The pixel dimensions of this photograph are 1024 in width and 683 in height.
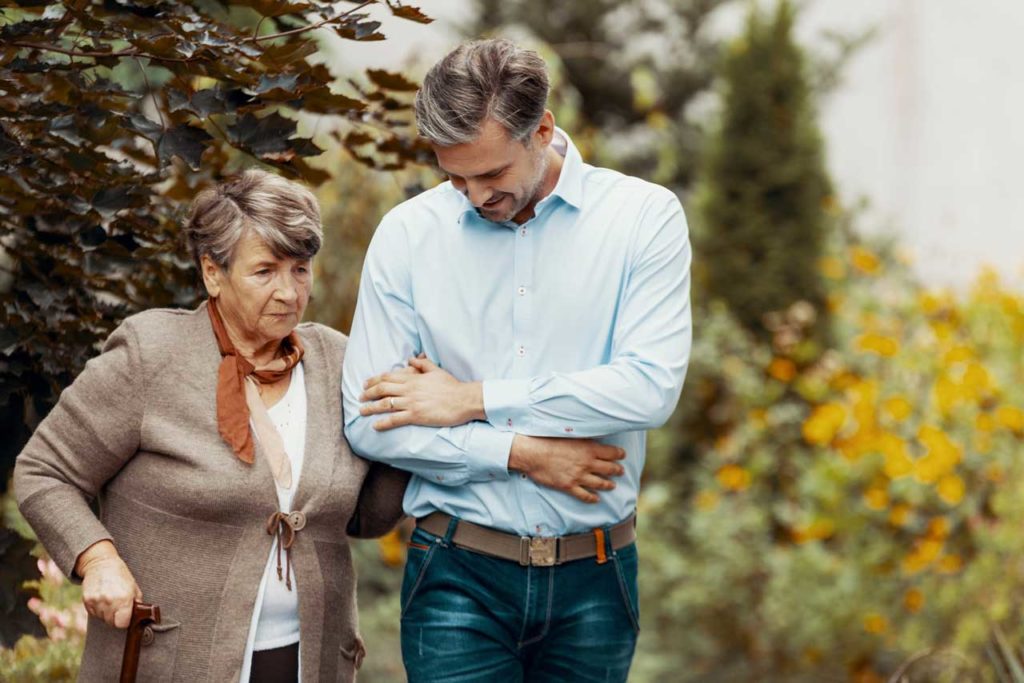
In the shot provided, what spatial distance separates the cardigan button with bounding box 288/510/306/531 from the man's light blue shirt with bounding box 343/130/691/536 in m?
0.17

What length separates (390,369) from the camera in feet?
7.52

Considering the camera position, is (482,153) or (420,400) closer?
(482,153)

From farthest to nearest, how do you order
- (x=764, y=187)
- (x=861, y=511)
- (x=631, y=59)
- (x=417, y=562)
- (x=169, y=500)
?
(x=631, y=59) < (x=764, y=187) < (x=861, y=511) < (x=417, y=562) < (x=169, y=500)

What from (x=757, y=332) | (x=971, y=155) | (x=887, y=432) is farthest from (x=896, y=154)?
(x=887, y=432)

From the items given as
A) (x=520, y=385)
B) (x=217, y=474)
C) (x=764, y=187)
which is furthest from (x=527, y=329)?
(x=764, y=187)

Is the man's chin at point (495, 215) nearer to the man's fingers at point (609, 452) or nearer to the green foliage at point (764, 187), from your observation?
the man's fingers at point (609, 452)

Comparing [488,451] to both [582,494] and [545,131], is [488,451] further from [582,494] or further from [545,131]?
[545,131]

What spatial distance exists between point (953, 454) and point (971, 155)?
6.46 metres

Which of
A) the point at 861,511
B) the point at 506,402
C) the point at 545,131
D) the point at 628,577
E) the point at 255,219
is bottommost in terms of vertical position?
the point at 861,511

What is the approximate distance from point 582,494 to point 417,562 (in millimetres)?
340

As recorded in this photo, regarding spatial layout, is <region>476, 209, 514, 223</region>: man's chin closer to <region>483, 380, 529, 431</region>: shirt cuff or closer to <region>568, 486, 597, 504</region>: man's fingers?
<region>483, 380, 529, 431</region>: shirt cuff

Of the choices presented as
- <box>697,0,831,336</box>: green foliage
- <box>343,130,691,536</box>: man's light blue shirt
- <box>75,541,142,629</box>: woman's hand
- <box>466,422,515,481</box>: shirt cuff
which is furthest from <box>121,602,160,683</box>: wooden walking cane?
<box>697,0,831,336</box>: green foliage

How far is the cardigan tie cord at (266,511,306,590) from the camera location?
215 centimetres

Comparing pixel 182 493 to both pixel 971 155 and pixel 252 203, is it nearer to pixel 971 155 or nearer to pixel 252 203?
pixel 252 203
